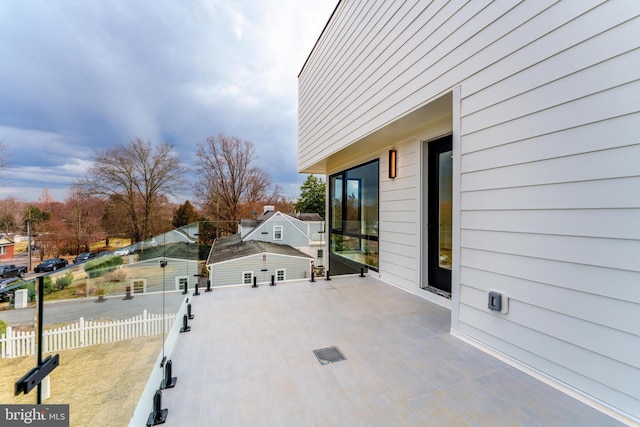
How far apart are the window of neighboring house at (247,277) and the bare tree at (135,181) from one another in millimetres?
9596

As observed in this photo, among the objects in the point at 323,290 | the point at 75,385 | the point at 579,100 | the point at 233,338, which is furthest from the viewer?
the point at 323,290

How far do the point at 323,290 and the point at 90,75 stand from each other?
15.0 m

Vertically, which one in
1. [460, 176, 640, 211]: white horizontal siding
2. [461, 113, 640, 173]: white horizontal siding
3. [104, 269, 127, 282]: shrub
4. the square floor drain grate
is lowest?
the square floor drain grate

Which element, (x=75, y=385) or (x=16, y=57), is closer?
(x=75, y=385)

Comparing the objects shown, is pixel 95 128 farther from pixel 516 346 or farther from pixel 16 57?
pixel 516 346

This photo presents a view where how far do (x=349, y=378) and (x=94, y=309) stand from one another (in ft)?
5.81

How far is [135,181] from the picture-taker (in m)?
12.4

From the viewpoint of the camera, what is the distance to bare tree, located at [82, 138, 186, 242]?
11844mm

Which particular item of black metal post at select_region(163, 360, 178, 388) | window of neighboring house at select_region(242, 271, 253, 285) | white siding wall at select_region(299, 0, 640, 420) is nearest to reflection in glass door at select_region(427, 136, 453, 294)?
white siding wall at select_region(299, 0, 640, 420)

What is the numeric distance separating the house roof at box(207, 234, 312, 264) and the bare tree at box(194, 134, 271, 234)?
9.83 m

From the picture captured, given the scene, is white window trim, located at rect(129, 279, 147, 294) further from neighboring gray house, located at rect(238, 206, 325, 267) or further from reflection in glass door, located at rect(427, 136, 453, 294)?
reflection in glass door, located at rect(427, 136, 453, 294)

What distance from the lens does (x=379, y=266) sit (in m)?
4.39

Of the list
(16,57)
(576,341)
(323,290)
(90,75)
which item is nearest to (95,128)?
(90,75)

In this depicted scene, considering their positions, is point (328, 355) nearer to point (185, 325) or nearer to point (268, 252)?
point (185, 325)
